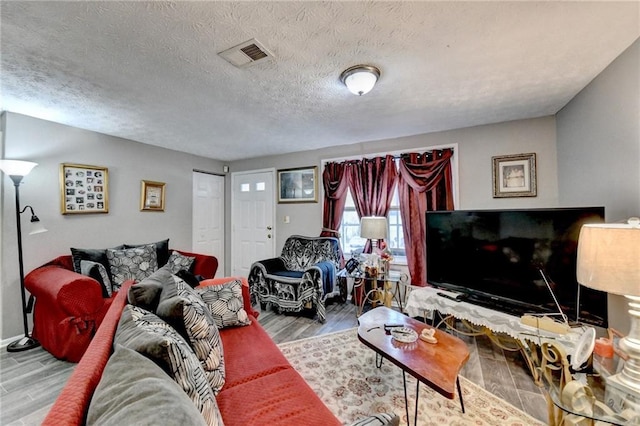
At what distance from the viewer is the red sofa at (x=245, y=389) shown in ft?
2.22

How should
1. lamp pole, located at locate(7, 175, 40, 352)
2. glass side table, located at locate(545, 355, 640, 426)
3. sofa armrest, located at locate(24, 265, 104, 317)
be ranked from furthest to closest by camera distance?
1. lamp pole, located at locate(7, 175, 40, 352)
2. sofa armrest, located at locate(24, 265, 104, 317)
3. glass side table, located at locate(545, 355, 640, 426)

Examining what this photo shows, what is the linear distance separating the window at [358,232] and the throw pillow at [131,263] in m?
2.55

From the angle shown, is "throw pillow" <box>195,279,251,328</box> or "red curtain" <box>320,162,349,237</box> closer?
"throw pillow" <box>195,279,251,328</box>

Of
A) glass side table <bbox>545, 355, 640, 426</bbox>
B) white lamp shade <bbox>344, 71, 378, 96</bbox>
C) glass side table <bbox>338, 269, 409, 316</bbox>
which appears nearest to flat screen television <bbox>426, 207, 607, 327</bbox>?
glass side table <bbox>338, 269, 409, 316</bbox>

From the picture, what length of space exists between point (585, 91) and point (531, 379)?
2.36 meters

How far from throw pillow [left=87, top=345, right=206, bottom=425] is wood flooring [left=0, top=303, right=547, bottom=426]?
1.74 metres

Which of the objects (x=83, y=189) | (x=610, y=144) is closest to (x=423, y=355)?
(x=610, y=144)

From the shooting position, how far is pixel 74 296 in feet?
7.32

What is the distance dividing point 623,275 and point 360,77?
5.87 ft

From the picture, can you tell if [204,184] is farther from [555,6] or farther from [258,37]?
[555,6]

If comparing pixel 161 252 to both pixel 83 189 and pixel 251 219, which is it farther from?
pixel 251 219

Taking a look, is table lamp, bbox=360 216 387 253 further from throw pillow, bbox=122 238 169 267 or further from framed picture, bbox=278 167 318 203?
throw pillow, bbox=122 238 169 267

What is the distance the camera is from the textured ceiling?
140cm

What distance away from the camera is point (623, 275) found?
1150 millimetres
